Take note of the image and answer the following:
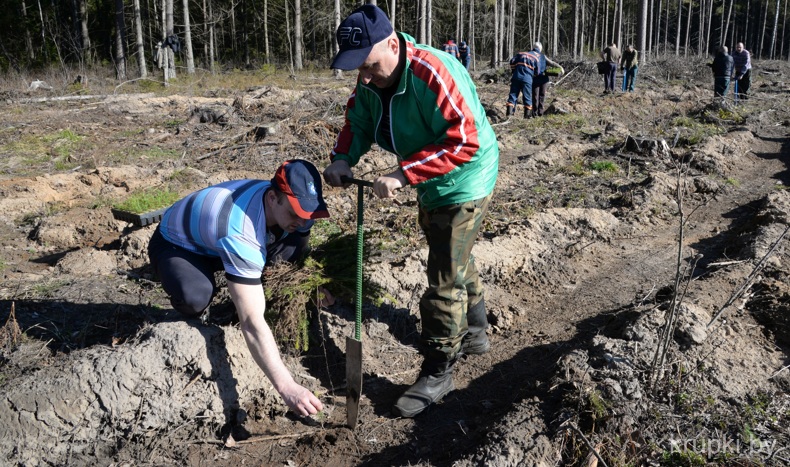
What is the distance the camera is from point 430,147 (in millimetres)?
2777

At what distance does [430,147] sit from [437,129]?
11cm

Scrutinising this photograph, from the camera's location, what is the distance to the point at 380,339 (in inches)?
152

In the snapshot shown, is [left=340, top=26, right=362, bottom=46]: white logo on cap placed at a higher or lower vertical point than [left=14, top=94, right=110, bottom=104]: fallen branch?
higher

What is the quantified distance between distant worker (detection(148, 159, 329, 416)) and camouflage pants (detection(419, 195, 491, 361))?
61 cm

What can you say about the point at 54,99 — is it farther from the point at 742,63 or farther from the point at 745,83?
the point at 745,83

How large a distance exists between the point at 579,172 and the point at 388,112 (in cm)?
512

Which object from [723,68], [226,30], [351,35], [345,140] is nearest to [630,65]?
[723,68]

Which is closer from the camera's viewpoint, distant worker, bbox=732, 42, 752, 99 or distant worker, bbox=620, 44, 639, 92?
distant worker, bbox=732, 42, 752, 99

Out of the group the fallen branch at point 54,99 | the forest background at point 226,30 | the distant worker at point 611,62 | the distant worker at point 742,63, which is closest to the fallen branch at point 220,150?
the fallen branch at point 54,99

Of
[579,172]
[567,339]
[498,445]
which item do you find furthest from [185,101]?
[498,445]

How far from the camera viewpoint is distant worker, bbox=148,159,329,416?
265cm

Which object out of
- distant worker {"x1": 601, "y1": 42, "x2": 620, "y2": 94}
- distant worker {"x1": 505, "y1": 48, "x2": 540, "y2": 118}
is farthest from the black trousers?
distant worker {"x1": 505, "y1": 48, "x2": 540, "y2": 118}

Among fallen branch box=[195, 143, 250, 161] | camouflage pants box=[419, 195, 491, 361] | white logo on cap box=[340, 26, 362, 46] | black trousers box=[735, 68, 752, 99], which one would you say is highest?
white logo on cap box=[340, 26, 362, 46]

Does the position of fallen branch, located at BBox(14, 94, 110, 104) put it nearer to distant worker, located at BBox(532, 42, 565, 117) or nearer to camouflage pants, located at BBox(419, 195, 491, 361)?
distant worker, located at BBox(532, 42, 565, 117)
